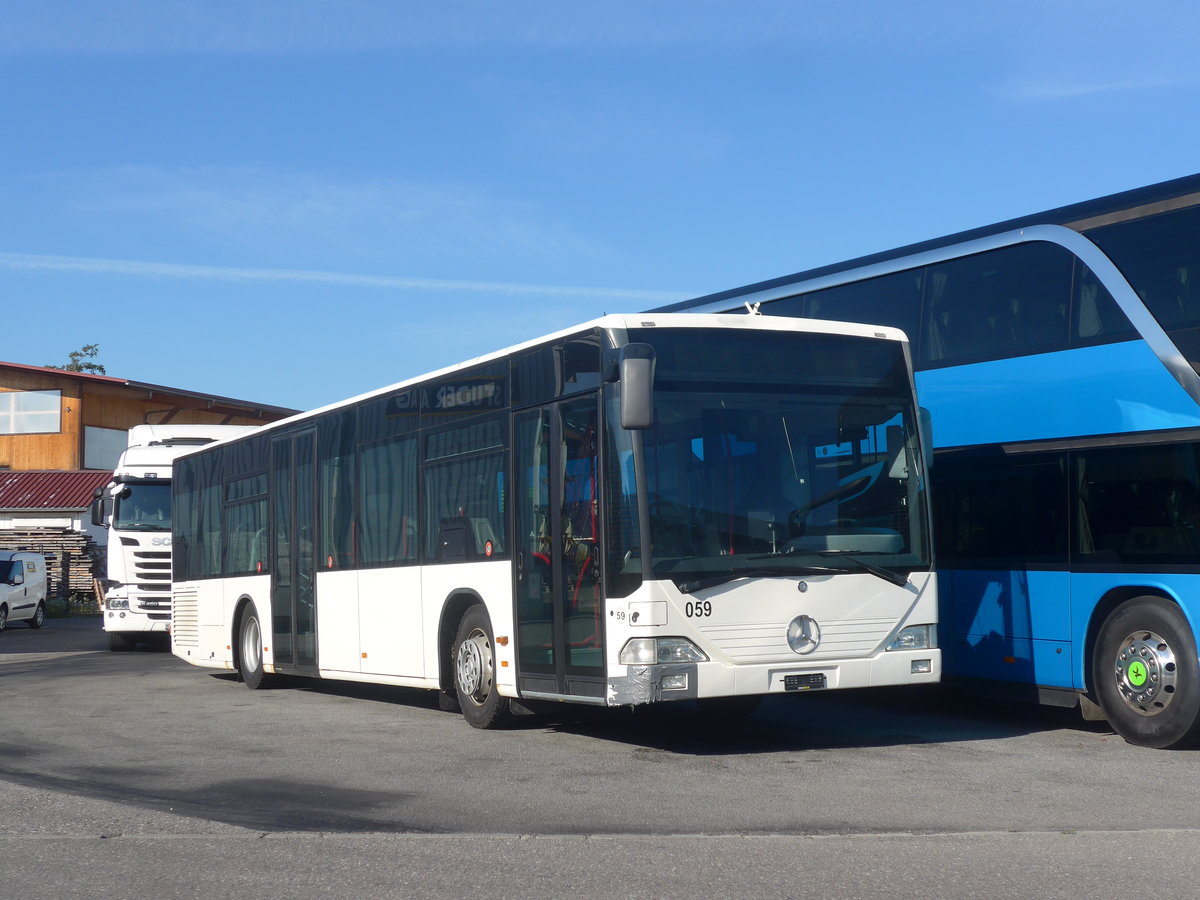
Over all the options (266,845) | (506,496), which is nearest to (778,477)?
(506,496)

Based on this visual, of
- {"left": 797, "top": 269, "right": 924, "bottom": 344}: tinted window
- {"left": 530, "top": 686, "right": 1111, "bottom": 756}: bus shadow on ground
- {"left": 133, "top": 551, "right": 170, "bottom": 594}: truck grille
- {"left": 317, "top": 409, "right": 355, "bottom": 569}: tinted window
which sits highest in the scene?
{"left": 797, "top": 269, "right": 924, "bottom": 344}: tinted window

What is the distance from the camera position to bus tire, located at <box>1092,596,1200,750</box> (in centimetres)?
1029

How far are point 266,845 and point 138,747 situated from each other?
4.67 m

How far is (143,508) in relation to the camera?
82.9 ft

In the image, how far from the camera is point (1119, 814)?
7.91 meters

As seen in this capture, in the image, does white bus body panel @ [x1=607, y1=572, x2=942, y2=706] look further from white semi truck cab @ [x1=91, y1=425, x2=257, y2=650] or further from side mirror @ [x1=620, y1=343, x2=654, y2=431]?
white semi truck cab @ [x1=91, y1=425, x2=257, y2=650]

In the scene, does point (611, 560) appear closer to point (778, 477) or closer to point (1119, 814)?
point (778, 477)

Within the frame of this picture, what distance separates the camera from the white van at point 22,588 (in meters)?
34.6

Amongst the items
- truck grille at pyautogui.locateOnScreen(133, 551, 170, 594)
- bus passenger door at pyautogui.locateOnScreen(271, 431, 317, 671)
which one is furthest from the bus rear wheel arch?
truck grille at pyautogui.locateOnScreen(133, 551, 170, 594)

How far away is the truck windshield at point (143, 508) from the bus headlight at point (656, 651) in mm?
17335

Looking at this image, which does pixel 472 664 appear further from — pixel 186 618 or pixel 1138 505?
pixel 186 618

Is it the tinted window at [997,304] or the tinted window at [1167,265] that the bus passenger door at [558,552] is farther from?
the tinted window at [1167,265]

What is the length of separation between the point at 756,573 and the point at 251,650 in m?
9.33

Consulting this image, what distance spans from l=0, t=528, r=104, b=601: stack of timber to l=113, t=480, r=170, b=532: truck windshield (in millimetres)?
22551
